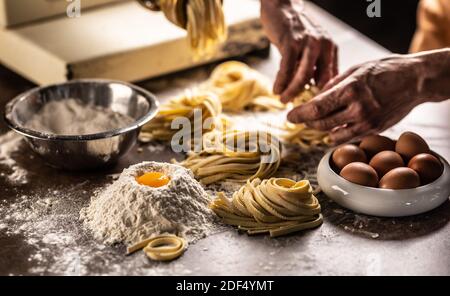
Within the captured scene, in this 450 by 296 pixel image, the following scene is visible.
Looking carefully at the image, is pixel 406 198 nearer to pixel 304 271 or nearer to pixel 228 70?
pixel 304 271

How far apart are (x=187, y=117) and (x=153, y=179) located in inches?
27.6

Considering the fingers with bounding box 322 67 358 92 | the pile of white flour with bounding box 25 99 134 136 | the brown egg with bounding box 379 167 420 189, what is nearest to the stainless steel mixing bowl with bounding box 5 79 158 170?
the pile of white flour with bounding box 25 99 134 136

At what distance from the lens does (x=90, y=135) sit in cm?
319

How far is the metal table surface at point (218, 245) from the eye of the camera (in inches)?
108

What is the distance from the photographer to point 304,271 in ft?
8.95

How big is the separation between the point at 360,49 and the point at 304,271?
210 cm

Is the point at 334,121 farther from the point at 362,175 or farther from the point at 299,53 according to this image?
the point at 299,53

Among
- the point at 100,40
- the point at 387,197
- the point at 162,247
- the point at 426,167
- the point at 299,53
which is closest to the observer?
the point at 162,247

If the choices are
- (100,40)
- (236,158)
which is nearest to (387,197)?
(236,158)

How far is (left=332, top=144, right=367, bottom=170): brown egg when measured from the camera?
10.3 ft

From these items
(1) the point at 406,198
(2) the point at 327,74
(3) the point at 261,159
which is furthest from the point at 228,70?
(1) the point at 406,198

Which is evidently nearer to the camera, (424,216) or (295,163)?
(424,216)

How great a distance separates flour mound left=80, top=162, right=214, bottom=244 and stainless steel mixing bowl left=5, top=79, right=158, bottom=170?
28cm

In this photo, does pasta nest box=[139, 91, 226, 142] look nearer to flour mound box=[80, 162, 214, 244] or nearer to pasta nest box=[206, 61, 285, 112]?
pasta nest box=[206, 61, 285, 112]
